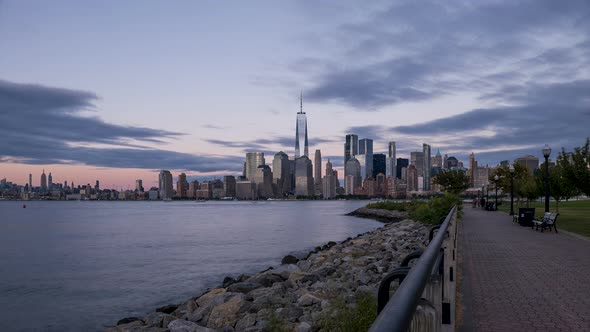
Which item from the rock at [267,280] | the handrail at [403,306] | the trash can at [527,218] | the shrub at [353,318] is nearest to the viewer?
the handrail at [403,306]

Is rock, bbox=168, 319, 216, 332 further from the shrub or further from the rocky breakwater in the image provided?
the shrub

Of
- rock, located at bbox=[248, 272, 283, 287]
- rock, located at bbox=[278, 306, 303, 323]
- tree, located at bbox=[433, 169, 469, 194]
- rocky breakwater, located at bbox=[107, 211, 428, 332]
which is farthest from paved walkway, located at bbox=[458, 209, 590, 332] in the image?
tree, located at bbox=[433, 169, 469, 194]

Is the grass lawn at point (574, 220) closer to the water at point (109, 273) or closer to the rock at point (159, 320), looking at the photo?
the water at point (109, 273)

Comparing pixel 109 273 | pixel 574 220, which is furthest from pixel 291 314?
pixel 574 220

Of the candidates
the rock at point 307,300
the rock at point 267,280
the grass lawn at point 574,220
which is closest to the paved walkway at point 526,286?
the rock at point 307,300

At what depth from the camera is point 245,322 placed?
10141 mm

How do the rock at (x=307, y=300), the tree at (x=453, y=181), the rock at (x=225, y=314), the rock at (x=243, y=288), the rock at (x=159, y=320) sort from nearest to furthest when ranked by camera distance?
1. the rock at (x=307, y=300)
2. the rock at (x=225, y=314)
3. the rock at (x=159, y=320)
4. the rock at (x=243, y=288)
5. the tree at (x=453, y=181)

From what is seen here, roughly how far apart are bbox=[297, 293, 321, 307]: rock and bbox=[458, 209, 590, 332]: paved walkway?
3194 mm

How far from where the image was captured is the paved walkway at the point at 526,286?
271 inches

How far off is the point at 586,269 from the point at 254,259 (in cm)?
1953

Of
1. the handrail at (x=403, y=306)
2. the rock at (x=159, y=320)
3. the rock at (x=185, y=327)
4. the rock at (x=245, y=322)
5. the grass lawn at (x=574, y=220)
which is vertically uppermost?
the handrail at (x=403, y=306)

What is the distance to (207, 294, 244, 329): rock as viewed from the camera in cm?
1076

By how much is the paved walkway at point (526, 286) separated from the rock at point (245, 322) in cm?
431

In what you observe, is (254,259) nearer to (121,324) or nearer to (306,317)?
(121,324)
